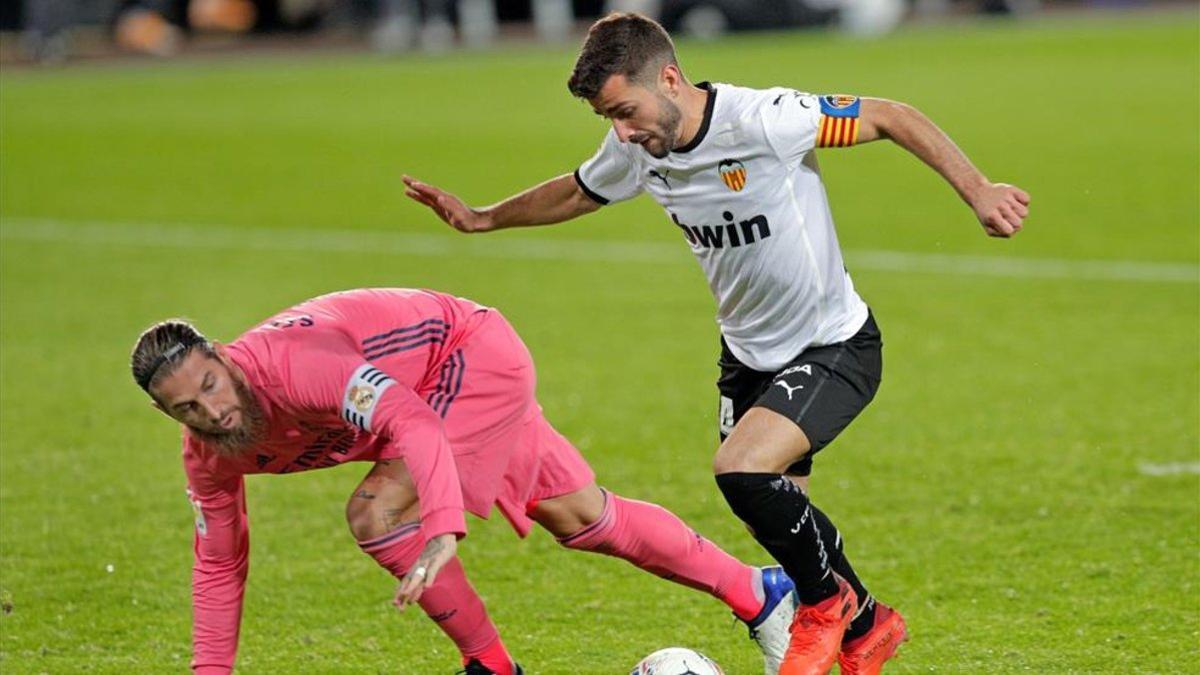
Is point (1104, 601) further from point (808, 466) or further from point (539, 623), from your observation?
point (539, 623)

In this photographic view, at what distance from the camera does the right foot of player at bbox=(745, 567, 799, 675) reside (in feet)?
20.8

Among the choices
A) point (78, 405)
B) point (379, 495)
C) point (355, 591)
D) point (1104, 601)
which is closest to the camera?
point (379, 495)

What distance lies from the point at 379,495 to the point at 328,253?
1076cm

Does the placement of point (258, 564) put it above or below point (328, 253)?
above

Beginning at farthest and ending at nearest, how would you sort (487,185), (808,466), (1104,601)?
(487,185)
(1104,601)
(808,466)

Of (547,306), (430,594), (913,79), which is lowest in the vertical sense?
(913,79)

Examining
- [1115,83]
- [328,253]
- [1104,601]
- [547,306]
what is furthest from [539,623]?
[1115,83]

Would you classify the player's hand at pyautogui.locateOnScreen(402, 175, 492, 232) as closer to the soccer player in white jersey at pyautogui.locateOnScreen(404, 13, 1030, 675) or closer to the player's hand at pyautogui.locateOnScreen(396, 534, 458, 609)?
the soccer player in white jersey at pyautogui.locateOnScreen(404, 13, 1030, 675)

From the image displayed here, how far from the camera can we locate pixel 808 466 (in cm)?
649

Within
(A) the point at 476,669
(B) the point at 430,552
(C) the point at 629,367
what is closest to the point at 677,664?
(A) the point at 476,669

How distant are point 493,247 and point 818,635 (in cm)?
1050

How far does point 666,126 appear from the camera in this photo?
234 inches

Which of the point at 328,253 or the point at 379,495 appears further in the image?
the point at 328,253

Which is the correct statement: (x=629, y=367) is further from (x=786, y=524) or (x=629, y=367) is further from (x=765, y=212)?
(x=786, y=524)
